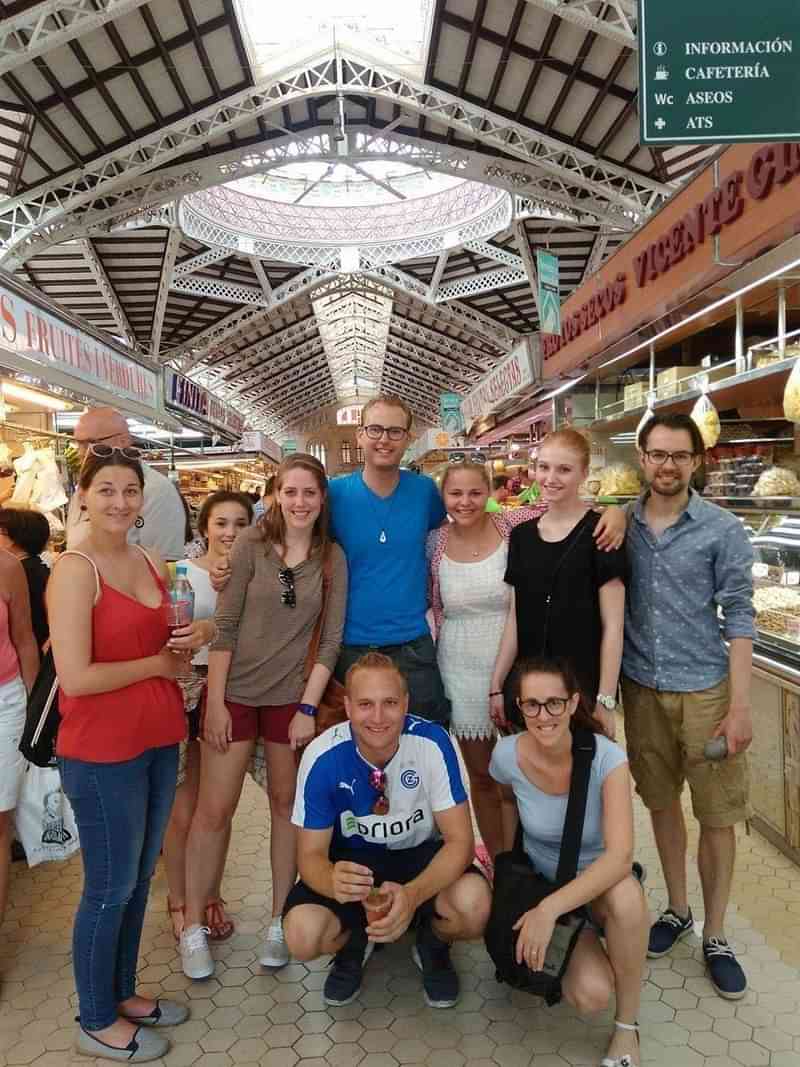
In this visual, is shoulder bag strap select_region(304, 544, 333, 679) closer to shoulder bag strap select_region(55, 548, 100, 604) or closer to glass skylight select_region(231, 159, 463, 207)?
shoulder bag strap select_region(55, 548, 100, 604)

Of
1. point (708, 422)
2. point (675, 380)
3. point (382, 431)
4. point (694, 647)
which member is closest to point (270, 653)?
point (382, 431)

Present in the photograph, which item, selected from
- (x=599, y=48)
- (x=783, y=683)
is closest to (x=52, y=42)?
(x=599, y=48)

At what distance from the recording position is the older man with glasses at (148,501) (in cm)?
278

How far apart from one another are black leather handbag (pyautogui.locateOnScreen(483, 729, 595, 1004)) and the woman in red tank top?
1.00m

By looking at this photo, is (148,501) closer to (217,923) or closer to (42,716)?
(42,716)

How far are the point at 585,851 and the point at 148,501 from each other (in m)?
2.18

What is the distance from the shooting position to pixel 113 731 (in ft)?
6.48

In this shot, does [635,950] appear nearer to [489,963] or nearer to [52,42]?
[489,963]

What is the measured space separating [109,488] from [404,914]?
1.41 meters

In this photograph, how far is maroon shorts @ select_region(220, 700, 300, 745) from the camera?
2504 mm

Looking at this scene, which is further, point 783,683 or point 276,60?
point 276,60

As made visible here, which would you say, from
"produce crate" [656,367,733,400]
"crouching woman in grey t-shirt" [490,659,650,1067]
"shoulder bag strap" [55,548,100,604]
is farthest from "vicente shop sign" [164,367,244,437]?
"crouching woman in grey t-shirt" [490,659,650,1067]

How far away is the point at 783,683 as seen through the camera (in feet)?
10.6

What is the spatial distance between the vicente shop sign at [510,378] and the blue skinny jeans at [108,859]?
7.17m
